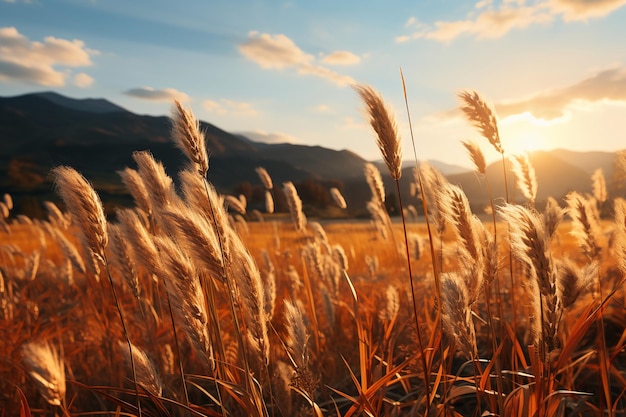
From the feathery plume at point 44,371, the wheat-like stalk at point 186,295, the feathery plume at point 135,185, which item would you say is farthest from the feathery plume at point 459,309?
the feathery plume at point 135,185

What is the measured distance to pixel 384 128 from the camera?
5.23 feet

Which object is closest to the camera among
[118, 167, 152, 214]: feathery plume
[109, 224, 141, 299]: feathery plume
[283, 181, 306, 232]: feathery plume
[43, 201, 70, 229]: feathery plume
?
[109, 224, 141, 299]: feathery plume

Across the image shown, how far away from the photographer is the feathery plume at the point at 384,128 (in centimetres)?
159

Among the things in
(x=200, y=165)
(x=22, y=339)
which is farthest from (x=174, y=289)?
(x=22, y=339)

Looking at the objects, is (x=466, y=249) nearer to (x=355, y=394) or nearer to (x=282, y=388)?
(x=282, y=388)

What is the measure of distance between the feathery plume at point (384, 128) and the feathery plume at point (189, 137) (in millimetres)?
688

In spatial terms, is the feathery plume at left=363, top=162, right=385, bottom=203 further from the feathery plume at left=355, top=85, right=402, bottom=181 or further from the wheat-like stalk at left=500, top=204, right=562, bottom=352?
the wheat-like stalk at left=500, top=204, right=562, bottom=352

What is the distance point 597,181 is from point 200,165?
7049 millimetres

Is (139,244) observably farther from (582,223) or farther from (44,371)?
(582,223)

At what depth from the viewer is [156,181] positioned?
2.02 meters

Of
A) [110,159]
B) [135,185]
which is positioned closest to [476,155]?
[135,185]

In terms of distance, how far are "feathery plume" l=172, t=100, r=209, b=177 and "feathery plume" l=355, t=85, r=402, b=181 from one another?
0.69m

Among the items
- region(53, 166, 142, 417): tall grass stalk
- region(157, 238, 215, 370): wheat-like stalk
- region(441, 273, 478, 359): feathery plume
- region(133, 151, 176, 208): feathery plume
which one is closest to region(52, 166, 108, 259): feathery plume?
region(53, 166, 142, 417): tall grass stalk

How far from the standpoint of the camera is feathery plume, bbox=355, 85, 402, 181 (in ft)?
5.20
